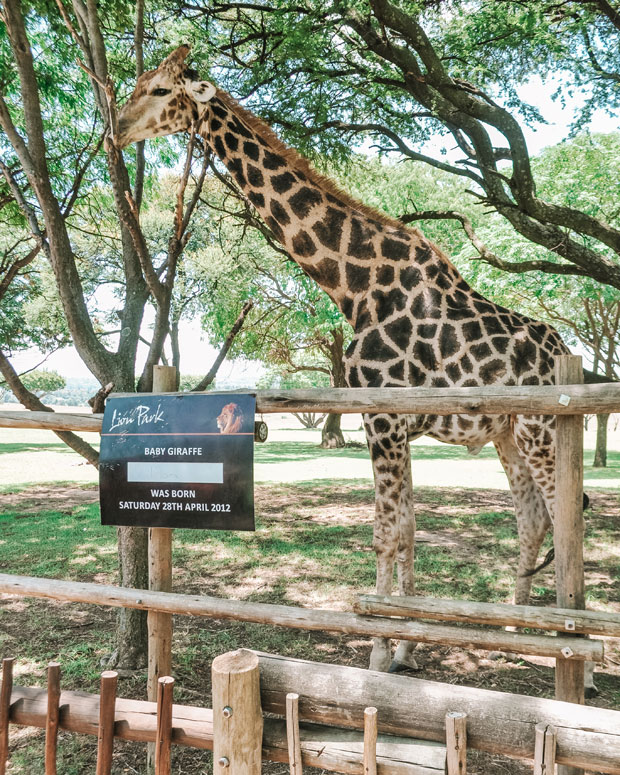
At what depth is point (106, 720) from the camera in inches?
97.1

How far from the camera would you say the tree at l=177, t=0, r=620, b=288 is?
6.95 metres

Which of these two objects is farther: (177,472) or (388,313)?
(388,313)

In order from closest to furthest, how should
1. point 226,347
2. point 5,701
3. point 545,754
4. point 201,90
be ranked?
point 545,754, point 5,701, point 226,347, point 201,90

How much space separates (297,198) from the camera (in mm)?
4691

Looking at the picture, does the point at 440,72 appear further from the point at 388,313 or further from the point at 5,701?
the point at 5,701

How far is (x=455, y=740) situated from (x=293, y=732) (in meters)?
0.63

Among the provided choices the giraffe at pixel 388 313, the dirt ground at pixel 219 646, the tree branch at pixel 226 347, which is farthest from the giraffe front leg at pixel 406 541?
the tree branch at pixel 226 347

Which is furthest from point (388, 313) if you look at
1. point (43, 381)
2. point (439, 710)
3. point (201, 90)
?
point (43, 381)

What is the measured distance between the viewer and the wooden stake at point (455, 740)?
84.2 inches

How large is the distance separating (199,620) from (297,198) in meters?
3.88

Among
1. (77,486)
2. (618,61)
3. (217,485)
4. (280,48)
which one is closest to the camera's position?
Answer: (217,485)

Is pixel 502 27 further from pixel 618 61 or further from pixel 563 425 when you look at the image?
pixel 563 425

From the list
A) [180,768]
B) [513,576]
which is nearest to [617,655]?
[513,576]

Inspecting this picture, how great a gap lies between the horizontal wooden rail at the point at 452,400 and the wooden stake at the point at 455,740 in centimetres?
136
